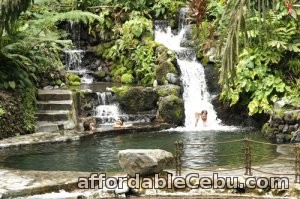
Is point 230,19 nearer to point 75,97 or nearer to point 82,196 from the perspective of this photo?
Answer: point 82,196

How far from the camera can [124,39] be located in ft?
72.7

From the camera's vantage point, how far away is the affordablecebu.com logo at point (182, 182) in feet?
25.7

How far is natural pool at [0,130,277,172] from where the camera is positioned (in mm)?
10505

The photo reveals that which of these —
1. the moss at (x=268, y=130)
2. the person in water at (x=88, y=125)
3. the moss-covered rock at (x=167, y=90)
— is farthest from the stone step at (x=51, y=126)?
the moss at (x=268, y=130)

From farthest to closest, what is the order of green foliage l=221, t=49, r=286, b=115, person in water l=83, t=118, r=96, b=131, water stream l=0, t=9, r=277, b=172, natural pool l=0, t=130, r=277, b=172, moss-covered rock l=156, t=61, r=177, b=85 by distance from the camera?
moss-covered rock l=156, t=61, r=177, b=85 < green foliage l=221, t=49, r=286, b=115 < person in water l=83, t=118, r=96, b=131 < water stream l=0, t=9, r=277, b=172 < natural pool l=0, t=130, r=277, b=172

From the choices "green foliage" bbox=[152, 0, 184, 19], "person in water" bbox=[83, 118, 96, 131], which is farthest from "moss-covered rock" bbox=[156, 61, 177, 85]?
"green foliage" bbox=[152, 0, 184, 19]

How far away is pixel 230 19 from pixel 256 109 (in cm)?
1172

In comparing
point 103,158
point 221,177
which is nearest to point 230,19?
point 221,177

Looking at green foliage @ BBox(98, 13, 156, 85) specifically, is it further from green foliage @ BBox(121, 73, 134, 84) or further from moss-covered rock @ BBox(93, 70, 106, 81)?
moss-covered rock @ BBox(93, 70, 106, 81)

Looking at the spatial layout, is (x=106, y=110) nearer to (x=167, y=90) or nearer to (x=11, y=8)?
(x=167, y=90)

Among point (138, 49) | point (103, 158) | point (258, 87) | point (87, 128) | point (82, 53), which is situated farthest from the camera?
point (82, 53)

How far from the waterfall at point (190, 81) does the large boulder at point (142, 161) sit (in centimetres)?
819

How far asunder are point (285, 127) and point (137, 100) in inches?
225

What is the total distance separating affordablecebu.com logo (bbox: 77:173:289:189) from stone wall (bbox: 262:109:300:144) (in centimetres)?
531
